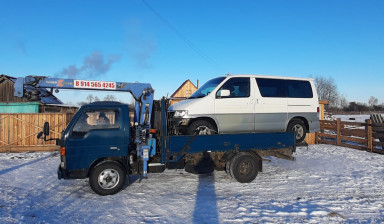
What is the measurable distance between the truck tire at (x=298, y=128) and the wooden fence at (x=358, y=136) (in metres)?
6.23

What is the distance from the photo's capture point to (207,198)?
576cm

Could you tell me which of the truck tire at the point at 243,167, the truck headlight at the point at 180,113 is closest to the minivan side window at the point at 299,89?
the truck tire at the point at 243,167

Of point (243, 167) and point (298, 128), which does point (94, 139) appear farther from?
point (298, 128)

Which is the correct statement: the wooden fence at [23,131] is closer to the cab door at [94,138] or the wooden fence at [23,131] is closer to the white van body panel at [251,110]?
the cab door at [94,138]

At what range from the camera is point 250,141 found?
22.4 feet

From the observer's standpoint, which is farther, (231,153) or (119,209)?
(231,153)

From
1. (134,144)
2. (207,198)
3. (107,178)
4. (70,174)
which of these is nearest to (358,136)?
(207,198)

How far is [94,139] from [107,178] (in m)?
0.95

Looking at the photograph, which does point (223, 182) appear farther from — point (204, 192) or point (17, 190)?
point (17, 190)

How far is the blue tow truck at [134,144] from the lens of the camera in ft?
19.1

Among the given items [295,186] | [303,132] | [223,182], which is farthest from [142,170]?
[303,132]

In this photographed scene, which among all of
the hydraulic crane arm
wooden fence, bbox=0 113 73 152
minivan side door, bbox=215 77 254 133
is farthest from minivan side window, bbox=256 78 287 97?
wooden fence, bbox=0 113 73 152

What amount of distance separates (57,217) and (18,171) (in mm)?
5075

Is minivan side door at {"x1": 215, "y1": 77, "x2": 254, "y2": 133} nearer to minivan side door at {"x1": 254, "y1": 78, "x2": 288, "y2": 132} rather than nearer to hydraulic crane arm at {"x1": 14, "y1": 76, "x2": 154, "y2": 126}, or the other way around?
minivan side door at {"x1": 254, "y1": 78, "x2": 288, "y2": 132}
